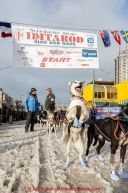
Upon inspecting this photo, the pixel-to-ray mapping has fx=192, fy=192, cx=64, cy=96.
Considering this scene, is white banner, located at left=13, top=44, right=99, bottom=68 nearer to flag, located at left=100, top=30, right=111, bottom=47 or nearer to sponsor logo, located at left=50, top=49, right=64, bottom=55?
sponsor logo, located at left=50, top=49, right=64, bottom=55

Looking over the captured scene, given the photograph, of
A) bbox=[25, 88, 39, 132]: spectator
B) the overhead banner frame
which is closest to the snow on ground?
bbox=[25, 88, 39, 132]: spectator

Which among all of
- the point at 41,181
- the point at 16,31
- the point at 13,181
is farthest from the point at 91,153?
the point at 16,31

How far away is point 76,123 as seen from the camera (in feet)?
12.5

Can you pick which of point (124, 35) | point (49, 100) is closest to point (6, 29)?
point (49, 100)

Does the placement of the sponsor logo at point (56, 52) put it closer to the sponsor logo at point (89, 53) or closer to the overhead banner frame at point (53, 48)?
the overhead banner frame at point (53, 48)

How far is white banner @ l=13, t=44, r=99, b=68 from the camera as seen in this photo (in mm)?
9023

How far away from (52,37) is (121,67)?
31580 mm

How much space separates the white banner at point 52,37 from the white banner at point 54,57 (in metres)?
0.25

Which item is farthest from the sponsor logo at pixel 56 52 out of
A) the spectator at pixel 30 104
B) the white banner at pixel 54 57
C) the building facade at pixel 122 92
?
the building facade at pixel 122 92

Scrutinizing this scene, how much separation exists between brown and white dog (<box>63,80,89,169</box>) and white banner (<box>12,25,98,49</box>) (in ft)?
19.3

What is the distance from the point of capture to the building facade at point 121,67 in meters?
37.3

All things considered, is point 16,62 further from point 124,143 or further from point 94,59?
point 124,143

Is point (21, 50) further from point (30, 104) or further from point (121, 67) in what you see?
point (121, 67)

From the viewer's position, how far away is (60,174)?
3.32m
